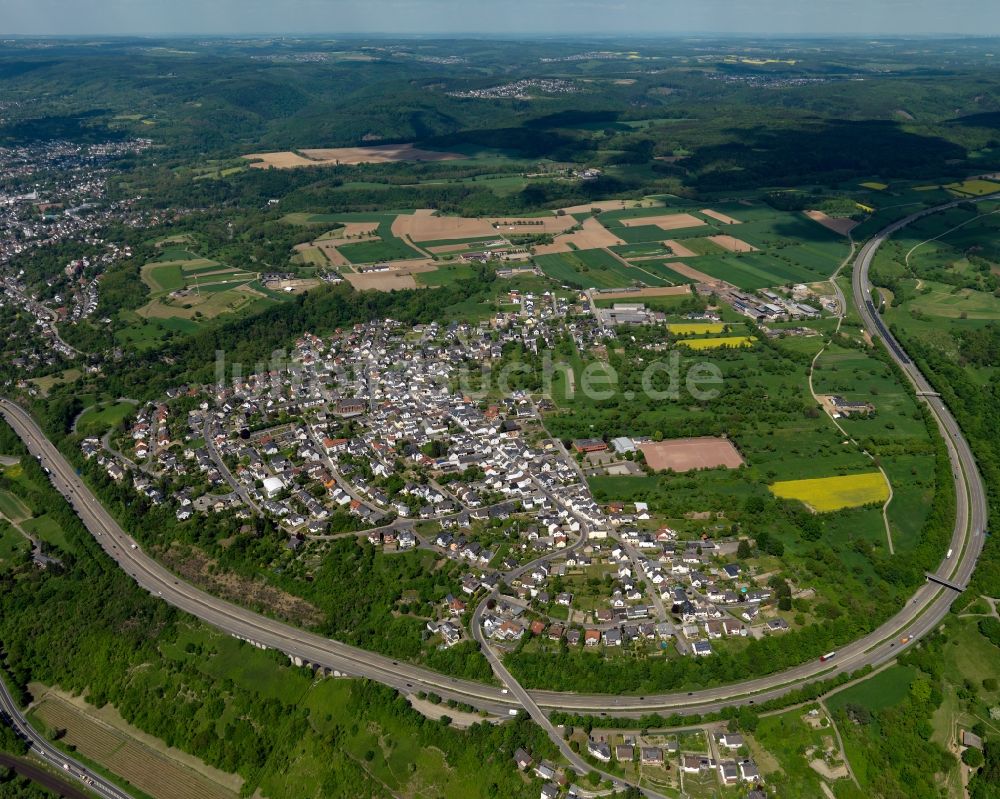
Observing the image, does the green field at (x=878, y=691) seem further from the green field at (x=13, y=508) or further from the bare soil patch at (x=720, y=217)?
the bare soil patch at (x=720, y=217)

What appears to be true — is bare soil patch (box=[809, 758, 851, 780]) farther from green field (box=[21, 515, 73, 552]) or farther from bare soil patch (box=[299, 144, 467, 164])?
→ bare soil patch (box=[299, 144, 467, 164])

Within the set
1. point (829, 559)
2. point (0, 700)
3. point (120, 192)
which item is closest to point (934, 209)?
point (829, 559)

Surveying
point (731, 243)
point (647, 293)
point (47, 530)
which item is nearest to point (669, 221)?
point (731, 243)

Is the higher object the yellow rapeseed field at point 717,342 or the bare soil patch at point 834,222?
the bare soil patch at point 834,222

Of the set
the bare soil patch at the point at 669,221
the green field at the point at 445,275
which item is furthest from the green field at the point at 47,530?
the bare soil patch at the point at 669,221

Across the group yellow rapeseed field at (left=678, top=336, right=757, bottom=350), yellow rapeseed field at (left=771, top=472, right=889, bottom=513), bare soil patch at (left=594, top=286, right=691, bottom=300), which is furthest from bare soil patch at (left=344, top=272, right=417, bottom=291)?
yellow rapeseed field at (left=771, top=472, right=889, bottom=513)

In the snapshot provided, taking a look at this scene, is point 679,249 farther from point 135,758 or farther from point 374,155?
point 374,155
